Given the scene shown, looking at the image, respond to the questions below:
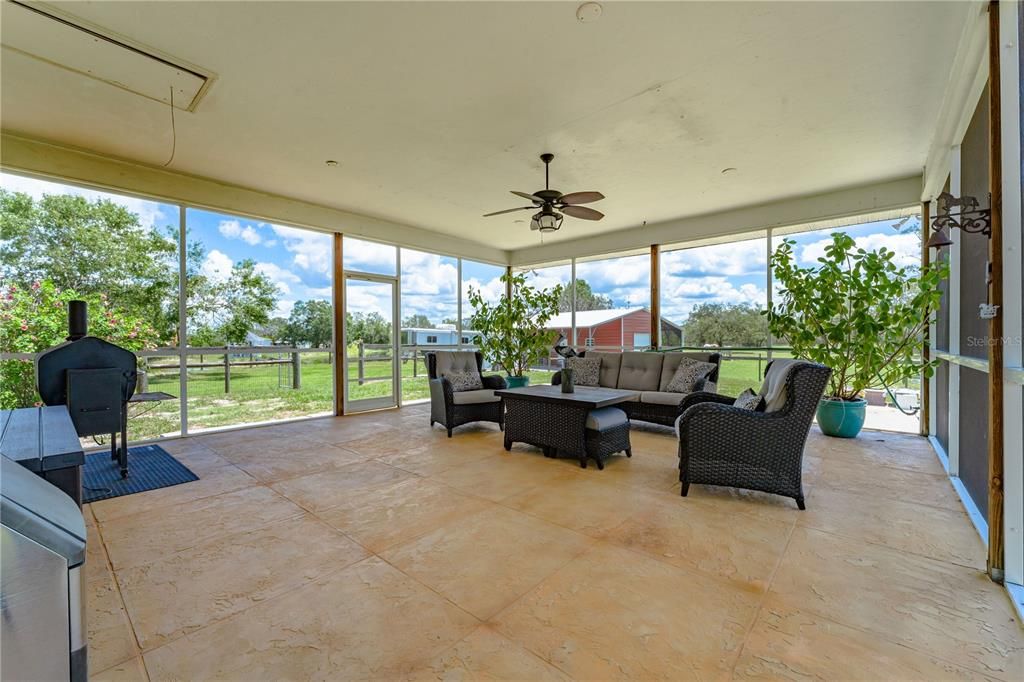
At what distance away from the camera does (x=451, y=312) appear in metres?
7.82

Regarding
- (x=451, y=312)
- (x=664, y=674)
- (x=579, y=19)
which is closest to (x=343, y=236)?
(x=451, y=312)

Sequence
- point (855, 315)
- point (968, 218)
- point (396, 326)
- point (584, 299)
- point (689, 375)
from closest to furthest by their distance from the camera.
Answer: point (968, 218)
point (855, 315)
point (689, 375)
point (396, 326)
point (584, 299)

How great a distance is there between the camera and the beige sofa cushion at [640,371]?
520 cm

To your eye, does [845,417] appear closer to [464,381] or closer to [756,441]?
[756,441]

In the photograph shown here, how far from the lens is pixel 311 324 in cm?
602

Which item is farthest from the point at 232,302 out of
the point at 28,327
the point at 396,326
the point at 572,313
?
the point at 572,313

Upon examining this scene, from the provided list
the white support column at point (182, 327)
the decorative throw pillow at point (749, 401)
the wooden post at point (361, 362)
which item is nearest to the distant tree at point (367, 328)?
the wooden post at point (361, 362)

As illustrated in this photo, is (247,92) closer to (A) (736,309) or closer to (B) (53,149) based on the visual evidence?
(B) (53,149)

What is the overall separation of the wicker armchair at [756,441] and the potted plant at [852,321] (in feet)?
7.78

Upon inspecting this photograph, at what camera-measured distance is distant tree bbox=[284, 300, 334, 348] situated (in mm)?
5824

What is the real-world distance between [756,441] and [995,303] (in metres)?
1.32

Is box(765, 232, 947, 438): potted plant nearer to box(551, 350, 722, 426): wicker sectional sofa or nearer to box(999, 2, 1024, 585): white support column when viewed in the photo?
box(551, 350, 722, 426): wicker sectional sofa

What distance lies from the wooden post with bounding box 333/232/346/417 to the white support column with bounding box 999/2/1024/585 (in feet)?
20.7

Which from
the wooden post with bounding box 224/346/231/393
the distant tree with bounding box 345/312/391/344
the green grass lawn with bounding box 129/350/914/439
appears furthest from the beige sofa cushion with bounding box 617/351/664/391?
the wooden post with bounding box 224/346/231/393
